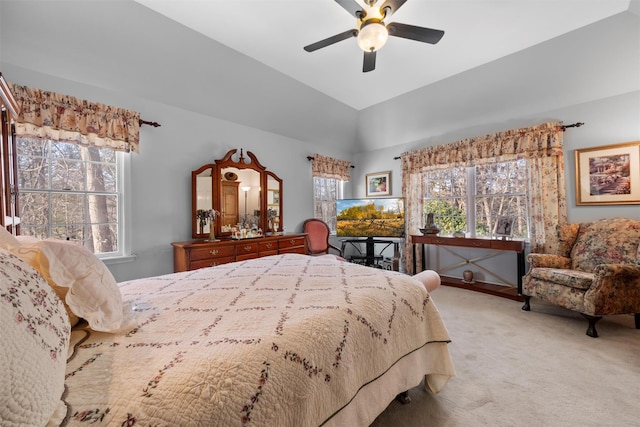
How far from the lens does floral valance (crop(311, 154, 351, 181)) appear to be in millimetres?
5020

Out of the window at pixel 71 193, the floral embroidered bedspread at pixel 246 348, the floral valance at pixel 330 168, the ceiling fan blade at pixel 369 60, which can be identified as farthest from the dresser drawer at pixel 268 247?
the ceiling fan blade at pixel 369 60

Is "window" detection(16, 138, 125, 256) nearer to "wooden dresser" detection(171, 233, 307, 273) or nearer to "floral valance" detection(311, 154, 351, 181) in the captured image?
"wooden dresser" detection(171, 233, 307, 273)

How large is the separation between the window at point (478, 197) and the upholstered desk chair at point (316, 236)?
1.94 meters

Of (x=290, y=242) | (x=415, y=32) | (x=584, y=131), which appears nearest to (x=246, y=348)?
(x=415, y=32)

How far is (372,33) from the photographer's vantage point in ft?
6.39

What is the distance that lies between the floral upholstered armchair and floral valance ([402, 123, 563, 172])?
113 centimetres

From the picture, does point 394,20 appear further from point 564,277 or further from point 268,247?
point 564,277

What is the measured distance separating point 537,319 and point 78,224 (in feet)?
16.7

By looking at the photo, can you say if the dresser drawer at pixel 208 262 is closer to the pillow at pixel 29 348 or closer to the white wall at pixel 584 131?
the pillow at pixel 29 348

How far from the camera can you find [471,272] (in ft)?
13.7

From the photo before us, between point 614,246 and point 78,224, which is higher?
point 78,224

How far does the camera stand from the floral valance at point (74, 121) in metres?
2.37

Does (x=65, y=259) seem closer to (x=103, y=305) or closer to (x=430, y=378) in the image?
(x=103, y=305)

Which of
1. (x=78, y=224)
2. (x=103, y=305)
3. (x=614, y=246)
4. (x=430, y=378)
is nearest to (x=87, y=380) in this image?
(x=103, y=305)
